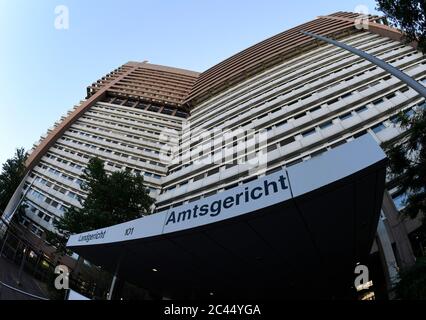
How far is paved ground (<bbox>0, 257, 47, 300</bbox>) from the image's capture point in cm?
802

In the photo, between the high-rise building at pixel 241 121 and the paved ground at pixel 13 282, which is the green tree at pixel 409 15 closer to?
the high-rise building at pixel 241 121

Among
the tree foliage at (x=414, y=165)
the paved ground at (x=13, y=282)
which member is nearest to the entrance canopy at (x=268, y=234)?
the tree foliage at (x=414, y=165)

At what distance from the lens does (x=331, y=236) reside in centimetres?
830

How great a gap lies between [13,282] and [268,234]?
10.6 meters

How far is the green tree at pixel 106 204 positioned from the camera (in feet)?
48.7

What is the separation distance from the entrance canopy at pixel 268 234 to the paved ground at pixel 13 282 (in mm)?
2259

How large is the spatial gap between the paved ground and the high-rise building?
1260 cm

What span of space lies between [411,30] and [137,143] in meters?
32.8

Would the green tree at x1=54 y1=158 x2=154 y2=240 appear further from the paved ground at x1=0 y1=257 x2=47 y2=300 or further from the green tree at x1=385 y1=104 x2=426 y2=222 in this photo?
the green tree at x1=385 y1=104 x2=426 y2=222

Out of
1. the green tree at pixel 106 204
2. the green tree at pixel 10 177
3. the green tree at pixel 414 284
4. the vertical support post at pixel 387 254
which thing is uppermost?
the green tree at pixel 10 177

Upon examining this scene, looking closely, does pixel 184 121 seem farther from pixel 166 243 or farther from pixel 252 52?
pixel 166 243

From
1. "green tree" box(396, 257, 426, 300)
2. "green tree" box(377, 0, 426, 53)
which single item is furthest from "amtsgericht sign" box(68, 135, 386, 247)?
"green tree" box(377, 0, 426, 53)

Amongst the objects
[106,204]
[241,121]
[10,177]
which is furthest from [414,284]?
[10,177]
